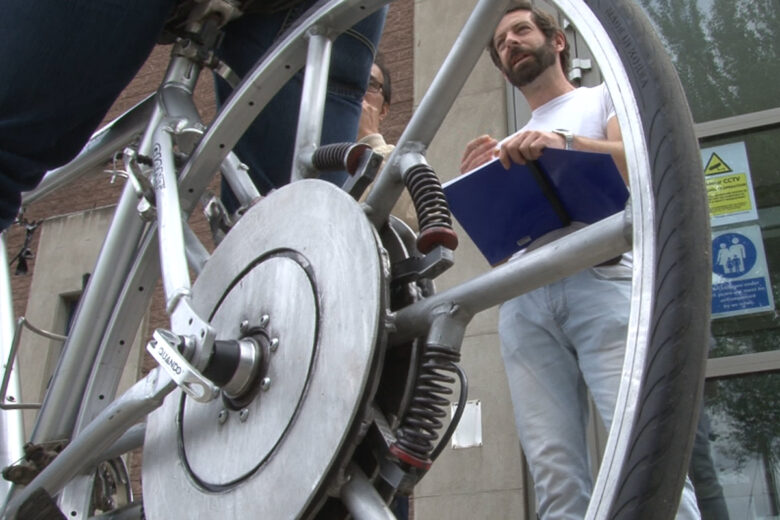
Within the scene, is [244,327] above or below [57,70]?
below

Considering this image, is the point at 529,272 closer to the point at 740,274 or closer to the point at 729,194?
the point at 740,274

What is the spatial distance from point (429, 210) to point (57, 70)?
628 mm

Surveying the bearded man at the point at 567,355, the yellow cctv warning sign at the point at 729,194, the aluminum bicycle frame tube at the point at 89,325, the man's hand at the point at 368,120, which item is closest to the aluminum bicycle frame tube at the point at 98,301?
the aluminum bicycle frame tube at the point at 89,325

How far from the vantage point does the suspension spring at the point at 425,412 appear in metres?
0.96

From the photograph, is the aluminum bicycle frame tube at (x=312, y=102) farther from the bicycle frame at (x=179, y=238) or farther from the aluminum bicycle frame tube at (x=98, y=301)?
the aluminum bicycle frame tube at (x=98, y=301)

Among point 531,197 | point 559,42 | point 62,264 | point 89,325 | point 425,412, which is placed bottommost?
point 425,412

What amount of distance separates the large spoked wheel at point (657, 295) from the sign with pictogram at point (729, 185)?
2938 mm

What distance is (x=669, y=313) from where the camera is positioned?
717 mm

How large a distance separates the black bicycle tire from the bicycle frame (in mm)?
166

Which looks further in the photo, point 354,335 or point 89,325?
point 89,325

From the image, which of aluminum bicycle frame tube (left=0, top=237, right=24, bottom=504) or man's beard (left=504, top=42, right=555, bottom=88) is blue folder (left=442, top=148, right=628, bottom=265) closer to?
aluminum bicycle frame tube (left=0, top=237, right=24, bottom=504)

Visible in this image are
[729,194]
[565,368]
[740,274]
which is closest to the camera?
[565,368]

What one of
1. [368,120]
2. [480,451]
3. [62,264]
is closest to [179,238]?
[368,120]

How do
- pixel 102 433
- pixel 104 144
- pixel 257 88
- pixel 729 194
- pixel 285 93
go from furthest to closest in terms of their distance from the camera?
1. pixel 729 194
2. pixel 104 144
3. pixel 285 93
4. pixel 257 88
5. pixel 102 433
